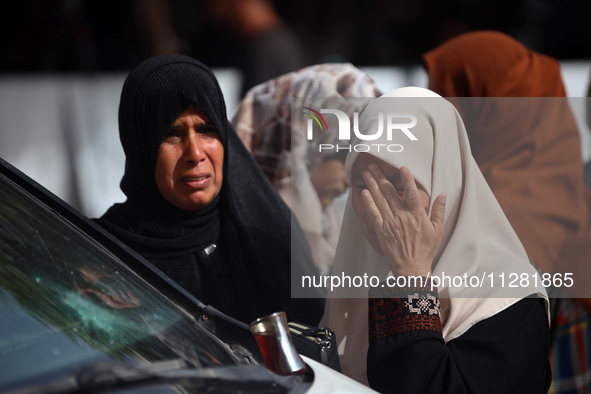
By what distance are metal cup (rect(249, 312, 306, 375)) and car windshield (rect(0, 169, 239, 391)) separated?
3.8 inches

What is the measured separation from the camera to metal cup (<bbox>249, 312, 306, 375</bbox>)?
1.47 m

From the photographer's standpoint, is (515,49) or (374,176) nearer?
(374,176)

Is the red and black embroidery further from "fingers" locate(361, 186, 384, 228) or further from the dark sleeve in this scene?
"fingers" locate(361, 186, 384, 228)

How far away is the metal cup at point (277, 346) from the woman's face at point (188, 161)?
751 millimetres

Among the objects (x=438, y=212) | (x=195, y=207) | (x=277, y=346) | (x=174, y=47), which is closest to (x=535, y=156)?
(x=438, y=212)

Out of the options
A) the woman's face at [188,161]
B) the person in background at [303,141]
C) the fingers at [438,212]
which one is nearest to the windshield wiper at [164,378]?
the fingers at [438,212]

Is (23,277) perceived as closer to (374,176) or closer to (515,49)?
(374,176)

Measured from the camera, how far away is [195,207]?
221cm

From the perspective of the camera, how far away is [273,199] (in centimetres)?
245

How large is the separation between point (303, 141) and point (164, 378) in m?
1.73

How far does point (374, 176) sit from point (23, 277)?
88 cm

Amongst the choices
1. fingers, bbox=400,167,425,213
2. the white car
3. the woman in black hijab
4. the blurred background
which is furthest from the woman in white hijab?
the blurred background

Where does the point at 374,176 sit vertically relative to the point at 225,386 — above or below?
above

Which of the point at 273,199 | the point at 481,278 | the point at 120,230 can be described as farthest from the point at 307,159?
the point at 481,278
